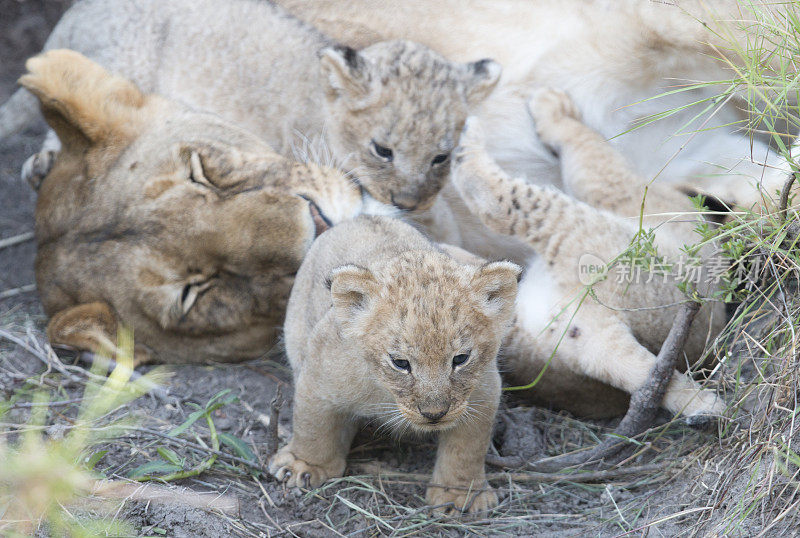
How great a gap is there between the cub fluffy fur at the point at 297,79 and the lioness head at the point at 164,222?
313 mm

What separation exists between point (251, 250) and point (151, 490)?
107 centimetres

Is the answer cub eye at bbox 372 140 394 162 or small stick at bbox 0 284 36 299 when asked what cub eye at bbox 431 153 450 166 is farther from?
small stick at bbox 0 284 36 299

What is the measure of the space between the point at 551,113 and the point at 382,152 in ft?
2.85

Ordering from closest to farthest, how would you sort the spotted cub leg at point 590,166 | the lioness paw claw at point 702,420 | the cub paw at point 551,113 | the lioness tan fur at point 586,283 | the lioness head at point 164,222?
the lioness paw claw at point 702,420 < the lioness tan fur at point 586,283 < the lioness head at point 164,222 < the spotted cub leg at point 590,166 < the cub paw at point 551,113

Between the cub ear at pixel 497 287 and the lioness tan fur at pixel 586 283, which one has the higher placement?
the cub ear at pixel 497 287

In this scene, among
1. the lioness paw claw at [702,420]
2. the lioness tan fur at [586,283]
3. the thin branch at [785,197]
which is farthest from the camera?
the lioness tan fur at [586,283]

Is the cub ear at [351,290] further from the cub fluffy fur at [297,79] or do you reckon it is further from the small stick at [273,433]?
the cub fluffy fur at [297,79]

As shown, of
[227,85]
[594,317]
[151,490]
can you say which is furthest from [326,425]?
[227,85]

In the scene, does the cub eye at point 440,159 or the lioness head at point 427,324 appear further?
the cub eye at point 440,159

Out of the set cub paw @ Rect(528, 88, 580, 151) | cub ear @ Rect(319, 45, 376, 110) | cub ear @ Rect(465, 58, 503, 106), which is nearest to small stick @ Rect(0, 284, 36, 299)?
cub ear @ Rect(319, 45, 376, 110)

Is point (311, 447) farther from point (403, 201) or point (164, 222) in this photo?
point (403, 201)

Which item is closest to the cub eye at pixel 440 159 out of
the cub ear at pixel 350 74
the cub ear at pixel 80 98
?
the cub ear at pixel 350 74

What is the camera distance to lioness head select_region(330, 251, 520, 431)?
2.27 meters

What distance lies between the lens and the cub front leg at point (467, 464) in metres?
2.63
